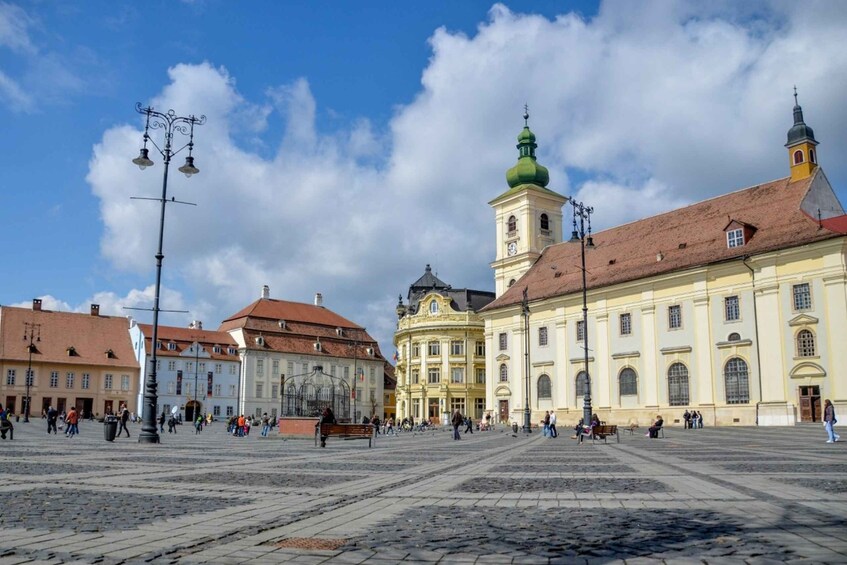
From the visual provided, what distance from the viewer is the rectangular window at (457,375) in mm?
86688

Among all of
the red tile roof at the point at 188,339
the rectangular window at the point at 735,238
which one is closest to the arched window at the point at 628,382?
the rectangular window at the point at 735,238

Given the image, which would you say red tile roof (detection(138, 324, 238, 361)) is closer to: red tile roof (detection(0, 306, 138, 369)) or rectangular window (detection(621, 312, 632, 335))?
red tile roof (detection(0, 306, 138, 369))

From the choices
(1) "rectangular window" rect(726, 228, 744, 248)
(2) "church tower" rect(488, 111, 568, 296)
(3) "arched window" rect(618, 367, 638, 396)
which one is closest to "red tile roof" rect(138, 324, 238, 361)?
Result: (2) "church tower" rect(488, 111, 568, 296)

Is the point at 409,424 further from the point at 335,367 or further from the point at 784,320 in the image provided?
the point at 784,320

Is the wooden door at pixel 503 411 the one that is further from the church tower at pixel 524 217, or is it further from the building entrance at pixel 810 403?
the building entrance at pixel 810 403

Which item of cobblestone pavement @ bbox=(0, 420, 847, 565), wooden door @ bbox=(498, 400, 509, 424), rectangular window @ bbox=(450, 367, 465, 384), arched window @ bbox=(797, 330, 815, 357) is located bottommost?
wooden door @ bbox=(498, 400, 509, 424)

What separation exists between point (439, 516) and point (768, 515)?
3614 mm

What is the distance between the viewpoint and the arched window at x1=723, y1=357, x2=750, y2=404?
48.1 metres

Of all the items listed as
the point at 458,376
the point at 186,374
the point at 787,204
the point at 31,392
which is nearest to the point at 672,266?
the point at 787,204

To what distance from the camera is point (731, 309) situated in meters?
49.7

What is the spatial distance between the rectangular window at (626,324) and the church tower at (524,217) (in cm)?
1826

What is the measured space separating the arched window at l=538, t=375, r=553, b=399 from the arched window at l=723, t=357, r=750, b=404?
17.1 meters

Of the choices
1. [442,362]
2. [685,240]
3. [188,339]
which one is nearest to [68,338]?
[188,339]

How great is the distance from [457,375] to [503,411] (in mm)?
17179
